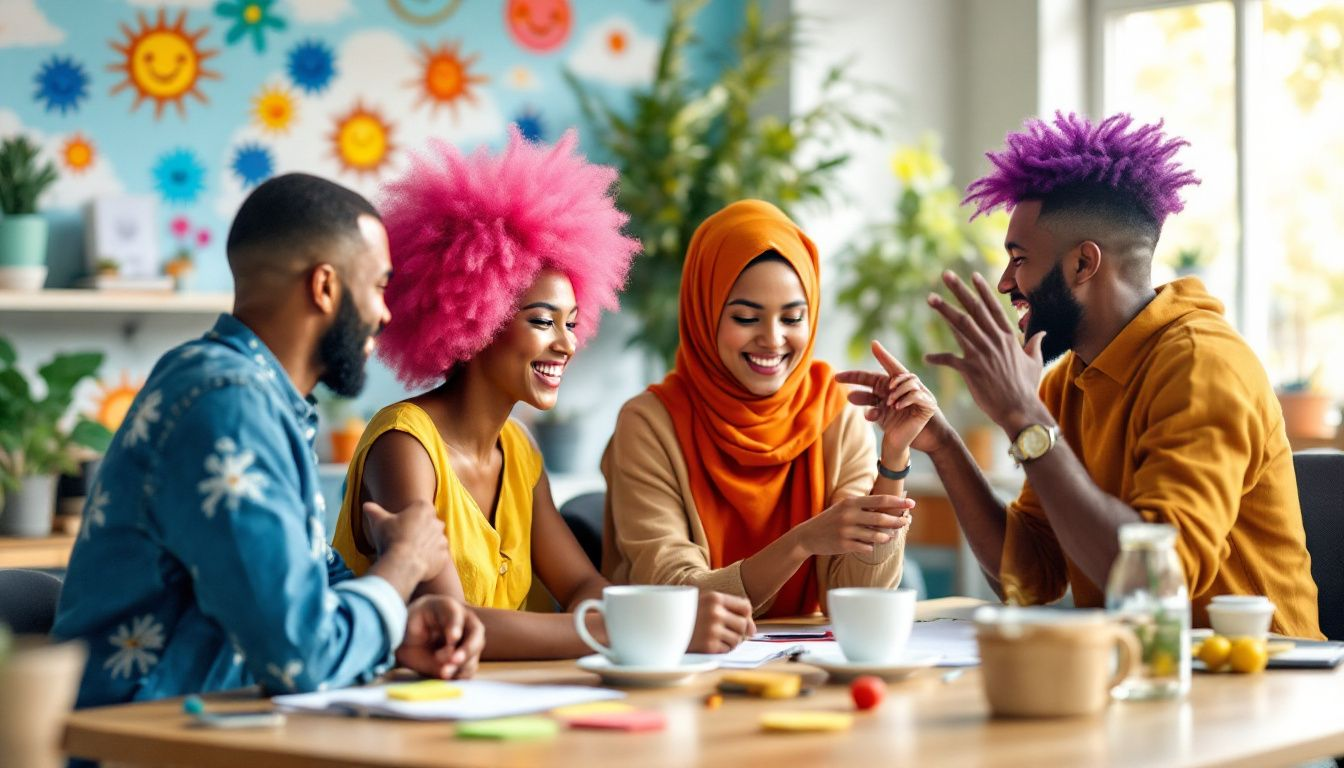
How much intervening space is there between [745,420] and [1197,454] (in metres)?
0.87

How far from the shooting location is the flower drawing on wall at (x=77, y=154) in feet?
14.2

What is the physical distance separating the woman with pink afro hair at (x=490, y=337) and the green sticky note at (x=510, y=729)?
0.84 meters

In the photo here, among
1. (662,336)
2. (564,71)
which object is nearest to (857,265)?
(662,336)

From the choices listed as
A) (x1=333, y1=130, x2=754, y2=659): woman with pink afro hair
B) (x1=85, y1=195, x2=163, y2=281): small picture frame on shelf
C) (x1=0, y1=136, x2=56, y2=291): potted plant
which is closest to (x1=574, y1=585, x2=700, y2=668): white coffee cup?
(x1=333, y1=130, x2=754, y2=659): woman with pink afro hair

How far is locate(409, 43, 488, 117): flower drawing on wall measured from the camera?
16.3 feet

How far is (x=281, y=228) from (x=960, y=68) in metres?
4.42

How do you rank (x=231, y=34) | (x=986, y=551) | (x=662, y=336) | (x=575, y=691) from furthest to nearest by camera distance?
(x=662, y=336) → (x=231, y=34) → (x=986, y=551) → (x=575, y=691)

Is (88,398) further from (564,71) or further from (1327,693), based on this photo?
(1327,693)

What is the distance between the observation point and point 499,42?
5.12 m

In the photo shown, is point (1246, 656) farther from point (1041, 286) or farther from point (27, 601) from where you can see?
point (27, 601)

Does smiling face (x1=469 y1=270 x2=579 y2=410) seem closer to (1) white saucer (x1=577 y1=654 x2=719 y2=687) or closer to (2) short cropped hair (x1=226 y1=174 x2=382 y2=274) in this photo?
(2) short cropped hair (x1=226 y1=174 x2=382 y2=274)

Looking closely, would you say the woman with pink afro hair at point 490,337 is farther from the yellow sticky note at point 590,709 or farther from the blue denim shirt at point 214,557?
the yellow sticky note at point 590,709

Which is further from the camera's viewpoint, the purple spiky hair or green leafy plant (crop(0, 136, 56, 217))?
green leafy plant (crop(0, 136, 56, 217))

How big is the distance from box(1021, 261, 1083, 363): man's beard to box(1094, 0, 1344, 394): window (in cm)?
287
